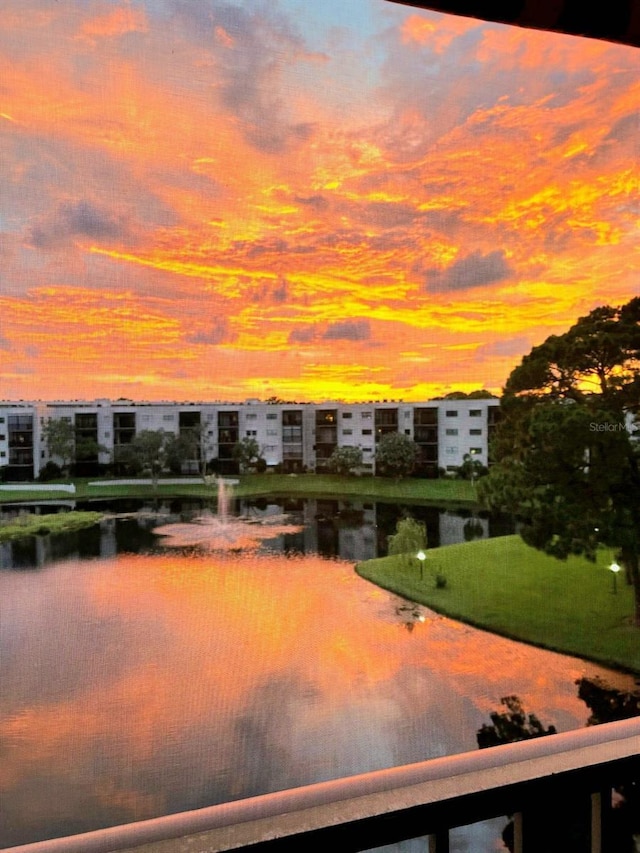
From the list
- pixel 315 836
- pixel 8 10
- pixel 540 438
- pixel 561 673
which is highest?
pixel 8 10

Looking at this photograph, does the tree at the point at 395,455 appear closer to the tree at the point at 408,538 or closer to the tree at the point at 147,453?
the tree at the point at 408,538

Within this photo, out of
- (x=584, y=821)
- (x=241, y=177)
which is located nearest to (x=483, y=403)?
(x=241, y=177)

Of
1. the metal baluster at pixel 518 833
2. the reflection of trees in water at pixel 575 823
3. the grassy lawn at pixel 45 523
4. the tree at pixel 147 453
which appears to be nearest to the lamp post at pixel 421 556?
the tree at pixel 147 453

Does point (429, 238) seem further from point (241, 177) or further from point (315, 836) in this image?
point (315, 836)

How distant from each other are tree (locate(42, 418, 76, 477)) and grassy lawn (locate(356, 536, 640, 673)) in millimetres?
945

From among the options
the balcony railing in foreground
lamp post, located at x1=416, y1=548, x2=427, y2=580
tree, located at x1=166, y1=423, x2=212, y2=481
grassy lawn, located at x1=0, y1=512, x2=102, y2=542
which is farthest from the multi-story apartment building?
the balcony railing in foreground

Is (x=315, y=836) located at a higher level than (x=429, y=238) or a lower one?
lower

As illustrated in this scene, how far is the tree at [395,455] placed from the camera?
73.4 inches

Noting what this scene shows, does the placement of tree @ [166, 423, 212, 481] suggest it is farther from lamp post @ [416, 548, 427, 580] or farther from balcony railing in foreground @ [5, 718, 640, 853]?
balcony railing in foreground @ [5, 718, 640, 853]

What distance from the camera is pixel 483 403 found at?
6.38 feet

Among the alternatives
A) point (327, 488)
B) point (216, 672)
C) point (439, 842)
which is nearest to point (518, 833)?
point (439, 842)

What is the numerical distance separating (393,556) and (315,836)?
138cm

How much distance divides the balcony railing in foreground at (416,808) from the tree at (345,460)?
3.99ft

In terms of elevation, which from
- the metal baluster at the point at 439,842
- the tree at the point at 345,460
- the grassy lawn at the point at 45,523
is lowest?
the metal baluster at the point at 439,842
